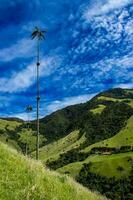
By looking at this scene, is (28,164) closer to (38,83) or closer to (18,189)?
(18,189)

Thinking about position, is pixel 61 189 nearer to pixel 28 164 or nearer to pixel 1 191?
pixel 28 164

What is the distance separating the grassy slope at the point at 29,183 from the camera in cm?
1291

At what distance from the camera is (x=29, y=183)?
45.6 feet

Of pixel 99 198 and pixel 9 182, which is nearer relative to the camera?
pixel 9 182

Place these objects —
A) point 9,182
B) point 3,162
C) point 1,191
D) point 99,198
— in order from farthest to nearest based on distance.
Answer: point 99,198
point 3,162
point 9,182
point 1,191

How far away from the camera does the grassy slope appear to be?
12906mm

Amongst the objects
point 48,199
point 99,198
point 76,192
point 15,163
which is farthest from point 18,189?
point 99,198

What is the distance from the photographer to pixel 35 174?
598 inches

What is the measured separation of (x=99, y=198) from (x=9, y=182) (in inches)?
289

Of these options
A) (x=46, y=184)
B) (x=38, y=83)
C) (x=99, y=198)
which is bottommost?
(x=99, y=198)

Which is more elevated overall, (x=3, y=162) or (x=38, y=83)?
(x=38, y=83)

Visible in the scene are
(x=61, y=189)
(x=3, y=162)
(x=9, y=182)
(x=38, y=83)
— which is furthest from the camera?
(x=38, y=83)

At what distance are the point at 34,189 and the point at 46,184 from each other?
1.65 metres

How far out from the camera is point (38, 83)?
11238cm
